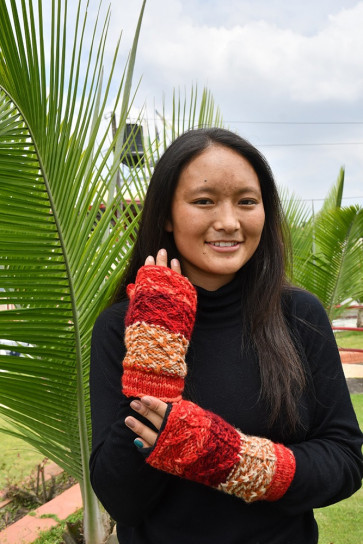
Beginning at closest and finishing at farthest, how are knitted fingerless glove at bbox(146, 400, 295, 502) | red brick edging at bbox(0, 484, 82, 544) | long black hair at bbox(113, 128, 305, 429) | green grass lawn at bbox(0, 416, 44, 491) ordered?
knitted fingerless glove at bbox(146, 400, 295, 502) < long black hair at bbox(113, 128, 305, 429) < red brick edging at bbox(0, 484, 82, 544) < green grass lawn at bbox(0, 416, 44, 491)

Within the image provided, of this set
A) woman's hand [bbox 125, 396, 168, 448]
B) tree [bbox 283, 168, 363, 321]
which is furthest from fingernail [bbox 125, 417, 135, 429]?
tree [bbox 283, 168, 363, 321]

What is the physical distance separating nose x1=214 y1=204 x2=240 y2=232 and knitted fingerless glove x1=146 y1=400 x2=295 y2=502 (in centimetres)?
39

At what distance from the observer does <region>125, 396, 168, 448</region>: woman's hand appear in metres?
0.93

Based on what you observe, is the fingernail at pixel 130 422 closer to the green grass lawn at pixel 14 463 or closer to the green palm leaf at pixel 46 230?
the green palm leaf at pixel 46 230

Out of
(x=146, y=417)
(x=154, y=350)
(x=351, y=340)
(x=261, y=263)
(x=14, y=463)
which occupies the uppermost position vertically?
(x=261, y=263)

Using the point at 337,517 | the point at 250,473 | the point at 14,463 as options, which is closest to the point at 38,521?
the point at 14,463

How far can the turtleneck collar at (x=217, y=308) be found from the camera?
1.17 m

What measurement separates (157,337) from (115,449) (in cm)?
23

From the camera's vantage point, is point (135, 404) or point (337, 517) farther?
point (337, 517)

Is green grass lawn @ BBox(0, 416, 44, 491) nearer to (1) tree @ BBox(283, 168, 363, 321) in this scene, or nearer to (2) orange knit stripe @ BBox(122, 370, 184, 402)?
(1) tree @ BBox(283, 168, 363, 321)

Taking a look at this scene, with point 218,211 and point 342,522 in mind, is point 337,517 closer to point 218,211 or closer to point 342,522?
point 342,522

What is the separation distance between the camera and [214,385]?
109 centimetres

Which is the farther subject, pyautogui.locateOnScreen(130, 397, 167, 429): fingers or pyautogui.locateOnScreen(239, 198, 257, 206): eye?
pyautogui.locateOnScreen(239, 198, 257, 206): eye

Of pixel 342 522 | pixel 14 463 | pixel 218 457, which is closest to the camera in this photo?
pixel 218 457
